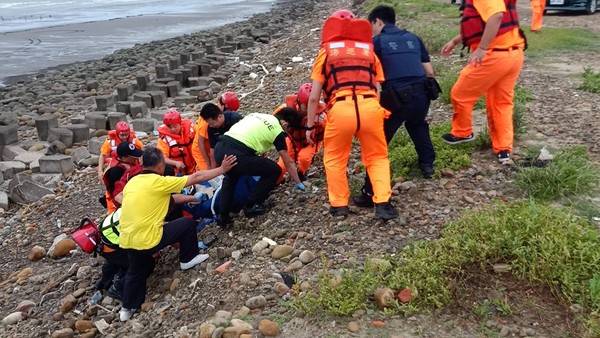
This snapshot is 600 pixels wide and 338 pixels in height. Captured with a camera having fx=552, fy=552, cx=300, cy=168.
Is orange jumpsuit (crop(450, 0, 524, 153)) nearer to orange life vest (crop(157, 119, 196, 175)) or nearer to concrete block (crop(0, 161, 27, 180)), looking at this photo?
orange life vest (crop(157, 119, 196, 175))

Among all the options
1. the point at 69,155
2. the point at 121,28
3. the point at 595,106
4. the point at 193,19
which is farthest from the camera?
the point at 193,19

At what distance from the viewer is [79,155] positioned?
Answer: 9.90m

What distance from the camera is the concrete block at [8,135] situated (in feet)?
35.5

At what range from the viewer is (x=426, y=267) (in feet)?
12.8

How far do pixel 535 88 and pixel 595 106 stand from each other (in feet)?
4.09

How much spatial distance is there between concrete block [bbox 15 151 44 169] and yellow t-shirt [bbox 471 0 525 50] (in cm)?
816

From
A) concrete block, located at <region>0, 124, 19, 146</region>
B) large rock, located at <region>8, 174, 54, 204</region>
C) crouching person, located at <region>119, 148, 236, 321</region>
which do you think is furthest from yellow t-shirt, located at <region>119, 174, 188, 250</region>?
concrete block, located at <region>0, 124, 19, 146</region>

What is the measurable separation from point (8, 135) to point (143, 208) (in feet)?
24.9

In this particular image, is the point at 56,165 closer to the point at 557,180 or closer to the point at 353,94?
the point at 353,94

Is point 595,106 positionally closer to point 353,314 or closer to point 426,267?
point 426,267

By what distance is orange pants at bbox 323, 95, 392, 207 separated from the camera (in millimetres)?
4754

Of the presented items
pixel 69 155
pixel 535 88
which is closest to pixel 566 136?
pixel 535 88

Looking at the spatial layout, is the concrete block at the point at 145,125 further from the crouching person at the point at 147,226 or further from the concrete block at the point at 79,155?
the crouching person at the point at 147,226

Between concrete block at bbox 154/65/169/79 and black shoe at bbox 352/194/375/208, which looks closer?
black shoe at bbox 352/194/375/208
